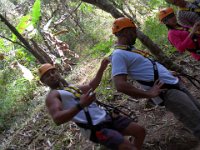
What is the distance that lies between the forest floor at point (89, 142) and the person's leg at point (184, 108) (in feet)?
4.08

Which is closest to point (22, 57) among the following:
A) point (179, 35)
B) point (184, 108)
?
point (179, 35)

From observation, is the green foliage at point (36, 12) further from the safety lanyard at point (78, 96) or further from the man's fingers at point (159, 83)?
the man's fingers at point (159, 83)

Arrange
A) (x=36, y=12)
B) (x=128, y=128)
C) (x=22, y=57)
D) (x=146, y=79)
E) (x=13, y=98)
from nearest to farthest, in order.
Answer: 1. (x=146, y=79)
2. (x=128, y=128)
3. (x=36, y=12)
4. (x=13, y=98)
5. (x=22, y=57)

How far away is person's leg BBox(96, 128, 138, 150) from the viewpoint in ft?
12.7

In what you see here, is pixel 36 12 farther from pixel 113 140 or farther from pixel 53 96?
pixel 113 140

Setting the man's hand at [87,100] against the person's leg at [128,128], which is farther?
the person's leg at [128,128]

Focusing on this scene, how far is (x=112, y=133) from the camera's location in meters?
3.95

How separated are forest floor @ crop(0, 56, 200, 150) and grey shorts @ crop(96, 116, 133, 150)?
137cm

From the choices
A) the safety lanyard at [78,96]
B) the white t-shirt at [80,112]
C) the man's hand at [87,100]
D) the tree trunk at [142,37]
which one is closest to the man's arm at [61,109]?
the man's hand at [87,100]

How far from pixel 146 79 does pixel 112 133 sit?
0.81 meters

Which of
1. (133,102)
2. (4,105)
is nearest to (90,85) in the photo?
(133,102)

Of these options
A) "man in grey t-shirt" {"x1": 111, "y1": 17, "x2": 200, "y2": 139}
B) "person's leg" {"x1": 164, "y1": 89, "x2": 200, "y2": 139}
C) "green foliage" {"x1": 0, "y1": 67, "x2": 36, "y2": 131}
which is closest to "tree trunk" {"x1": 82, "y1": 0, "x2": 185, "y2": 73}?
"man in grey t-shirt" {"x1": 111, "y1": 17, "x2": 200, "y2": 139}

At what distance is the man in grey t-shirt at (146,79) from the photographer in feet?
12.8

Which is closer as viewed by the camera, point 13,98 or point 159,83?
point 159,83
